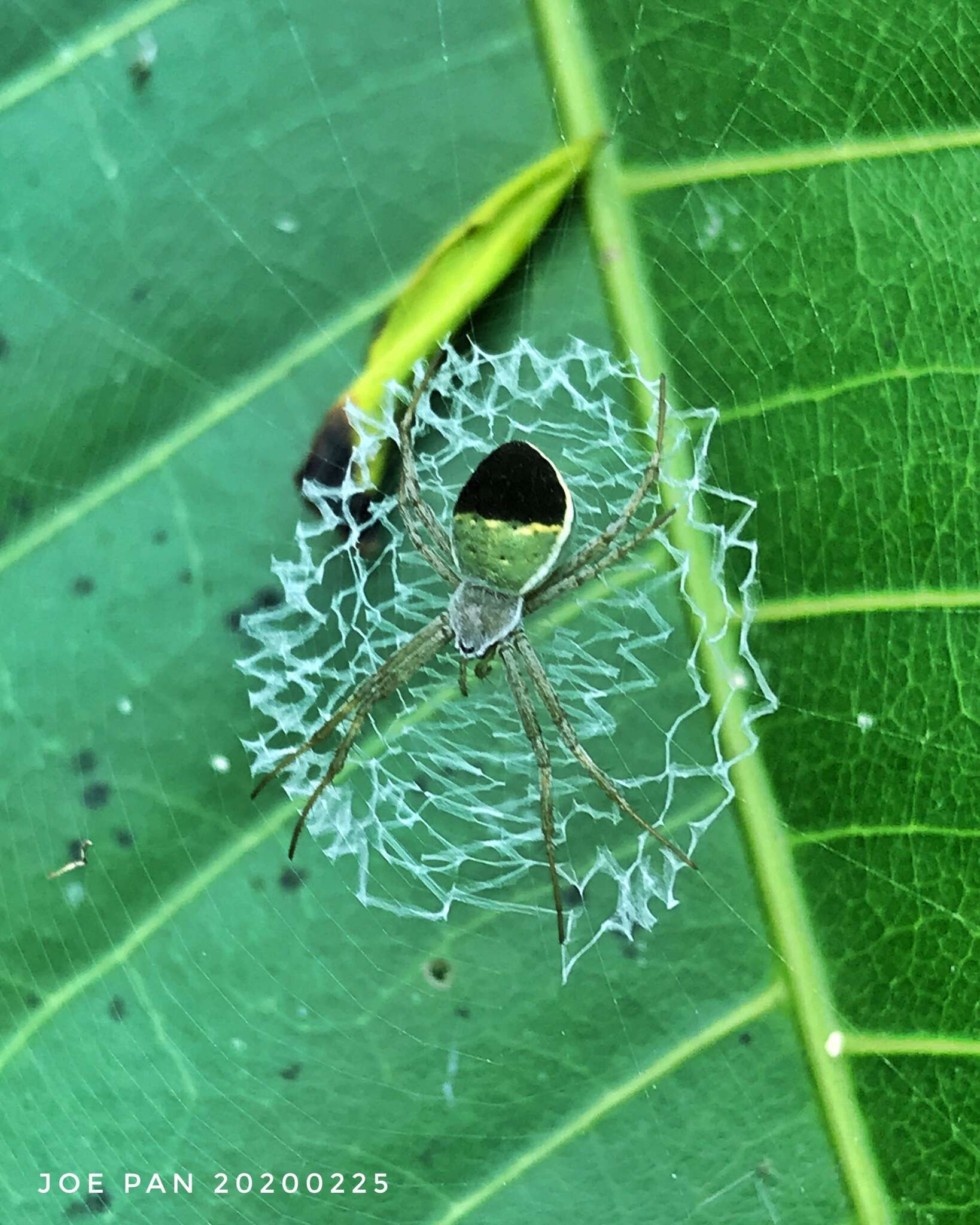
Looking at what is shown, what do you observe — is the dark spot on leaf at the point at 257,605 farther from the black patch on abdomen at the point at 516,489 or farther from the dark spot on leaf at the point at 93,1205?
the dark spot on leaf at the point at 93,1205

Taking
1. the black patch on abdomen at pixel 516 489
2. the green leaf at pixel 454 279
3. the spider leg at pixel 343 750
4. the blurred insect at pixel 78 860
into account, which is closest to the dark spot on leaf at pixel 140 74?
the green leaf at pixel 454 279

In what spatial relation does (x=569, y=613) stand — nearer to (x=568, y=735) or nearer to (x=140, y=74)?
(x=568, y=735)

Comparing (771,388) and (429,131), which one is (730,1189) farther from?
(429,131)

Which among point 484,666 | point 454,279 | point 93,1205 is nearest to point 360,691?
point 484,666

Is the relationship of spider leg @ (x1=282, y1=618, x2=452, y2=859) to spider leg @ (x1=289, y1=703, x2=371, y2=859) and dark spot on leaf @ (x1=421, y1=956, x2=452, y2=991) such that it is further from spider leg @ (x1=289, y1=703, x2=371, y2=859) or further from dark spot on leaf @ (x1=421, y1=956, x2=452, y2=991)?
dark spot on leaf @ (x1=421, y1=956, x2=452, y2=991)

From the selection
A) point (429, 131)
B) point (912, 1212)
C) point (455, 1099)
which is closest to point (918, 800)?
point (912, 1212)
